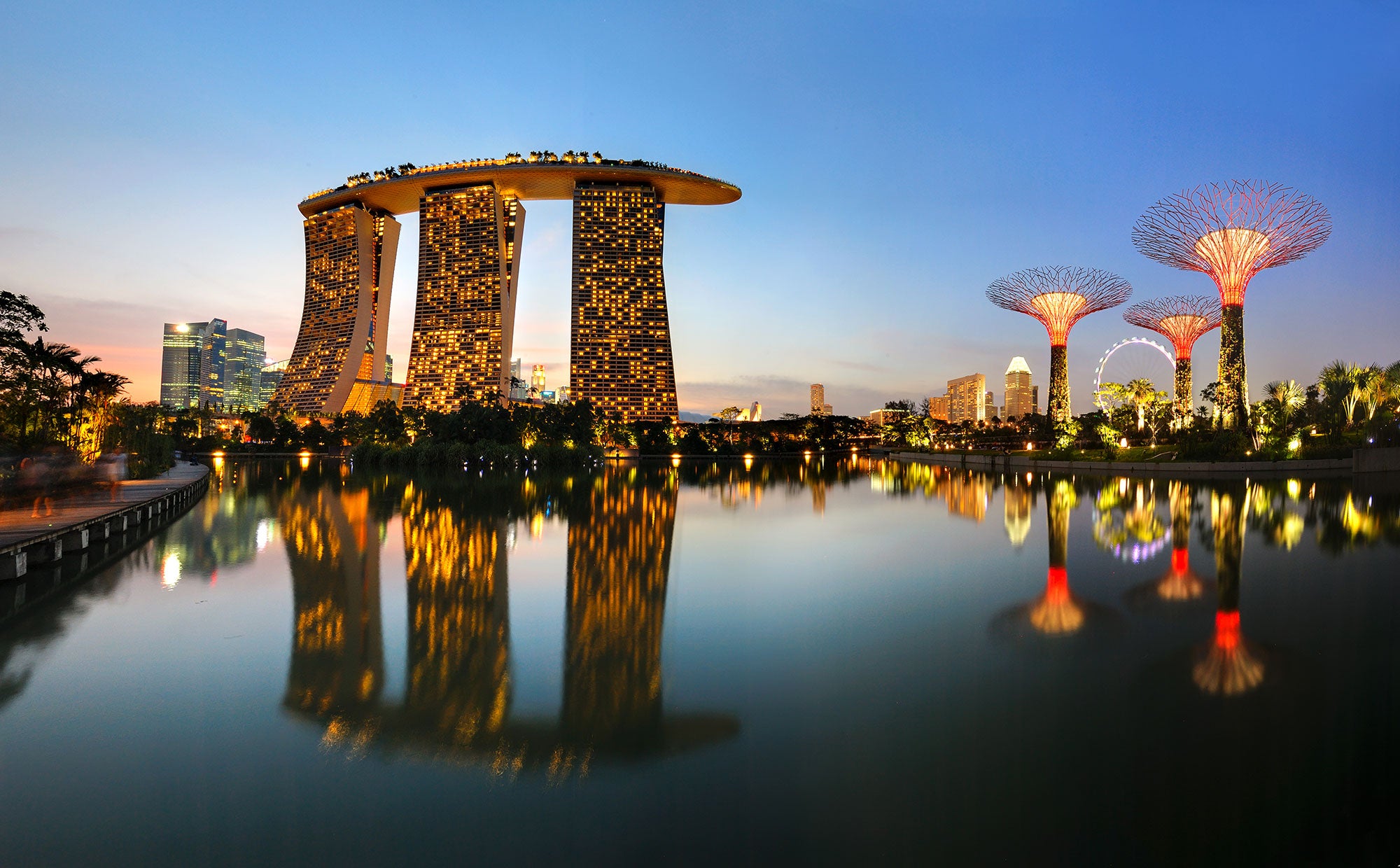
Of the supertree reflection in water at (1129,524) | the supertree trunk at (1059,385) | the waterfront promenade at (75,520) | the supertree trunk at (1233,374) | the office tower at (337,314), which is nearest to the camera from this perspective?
the waterfront promenade at (75,520)

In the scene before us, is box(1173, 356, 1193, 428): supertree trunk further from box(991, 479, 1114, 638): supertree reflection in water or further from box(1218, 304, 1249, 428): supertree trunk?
box(991, 479, 1114, 638): supertree reflection in water

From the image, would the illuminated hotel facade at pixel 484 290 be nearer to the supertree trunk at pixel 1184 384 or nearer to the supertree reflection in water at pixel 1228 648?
the supertree trunk at pixel 1184 384

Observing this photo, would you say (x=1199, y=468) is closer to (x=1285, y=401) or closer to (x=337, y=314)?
(x=1285, y=401)

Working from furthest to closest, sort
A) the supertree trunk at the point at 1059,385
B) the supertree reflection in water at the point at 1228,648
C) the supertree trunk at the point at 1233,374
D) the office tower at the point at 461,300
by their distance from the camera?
the office tower at the point at 461,300, the supertree trunk at the point at 1059,385, the supertree trunk at the point at 1233,374, the supertree reflection in water at the point at 1228,648

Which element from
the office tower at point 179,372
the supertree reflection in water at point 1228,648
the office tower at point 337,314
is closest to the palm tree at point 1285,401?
the supertree reflection in water at point 1228,648

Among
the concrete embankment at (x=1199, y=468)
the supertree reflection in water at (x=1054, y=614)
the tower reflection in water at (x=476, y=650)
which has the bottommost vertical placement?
the tower reflection in water at (x=476, y=650)

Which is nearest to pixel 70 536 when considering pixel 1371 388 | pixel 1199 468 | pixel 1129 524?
pixel 1129 524

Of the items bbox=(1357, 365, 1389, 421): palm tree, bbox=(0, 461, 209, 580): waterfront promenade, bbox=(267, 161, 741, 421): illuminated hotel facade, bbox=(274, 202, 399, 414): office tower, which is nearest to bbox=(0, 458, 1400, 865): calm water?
bbox=(0, 461, 209, 580): waterfront promenade
